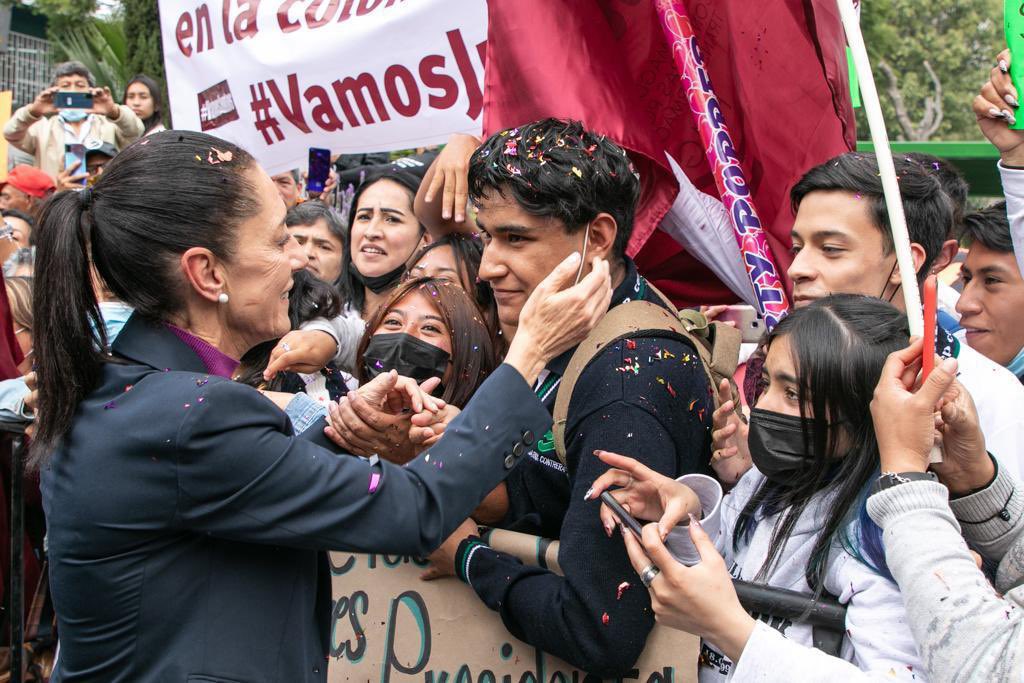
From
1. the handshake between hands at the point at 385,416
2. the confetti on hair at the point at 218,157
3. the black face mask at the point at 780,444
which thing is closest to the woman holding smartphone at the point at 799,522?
the black face mask at the point at 780,444

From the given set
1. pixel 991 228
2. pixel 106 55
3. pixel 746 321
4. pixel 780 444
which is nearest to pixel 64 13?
pixel 106 55

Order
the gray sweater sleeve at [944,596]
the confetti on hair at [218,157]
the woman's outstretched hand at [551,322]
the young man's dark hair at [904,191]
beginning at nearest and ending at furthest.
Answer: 1. the gray sweater sleeve at [944,596]
2. the confetti on hair at [218,157]
3. the woman's outstretched hand at [551,322]
4. the young man's dark hair at [904,191]

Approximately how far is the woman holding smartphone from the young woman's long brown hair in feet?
3.38

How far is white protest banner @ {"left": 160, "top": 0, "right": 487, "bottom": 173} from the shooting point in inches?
152

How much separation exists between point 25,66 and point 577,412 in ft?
84.8

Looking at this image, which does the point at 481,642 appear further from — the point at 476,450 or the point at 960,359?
the point at 960,359

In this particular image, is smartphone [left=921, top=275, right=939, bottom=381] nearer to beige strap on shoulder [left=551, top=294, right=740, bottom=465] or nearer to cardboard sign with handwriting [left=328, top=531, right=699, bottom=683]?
beige strap on shoulder [left=551, top=294, right=740, bottom=465]

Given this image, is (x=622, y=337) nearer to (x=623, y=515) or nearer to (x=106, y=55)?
(x=623, y=515)

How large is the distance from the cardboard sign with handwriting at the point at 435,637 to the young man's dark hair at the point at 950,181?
1521mm

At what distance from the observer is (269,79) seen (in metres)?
4.29

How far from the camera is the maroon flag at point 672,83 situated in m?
3.19

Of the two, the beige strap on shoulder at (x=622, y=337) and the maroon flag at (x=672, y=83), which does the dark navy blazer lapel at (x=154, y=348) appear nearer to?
the beige strap on shoulder at (x=622, y=337)

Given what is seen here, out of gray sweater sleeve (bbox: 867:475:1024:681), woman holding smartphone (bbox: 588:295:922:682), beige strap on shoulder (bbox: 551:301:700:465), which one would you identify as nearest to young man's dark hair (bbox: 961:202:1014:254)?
woman holding smartphone (bbox: 588:295:922:682)

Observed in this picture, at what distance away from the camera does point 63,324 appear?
6.27ft
